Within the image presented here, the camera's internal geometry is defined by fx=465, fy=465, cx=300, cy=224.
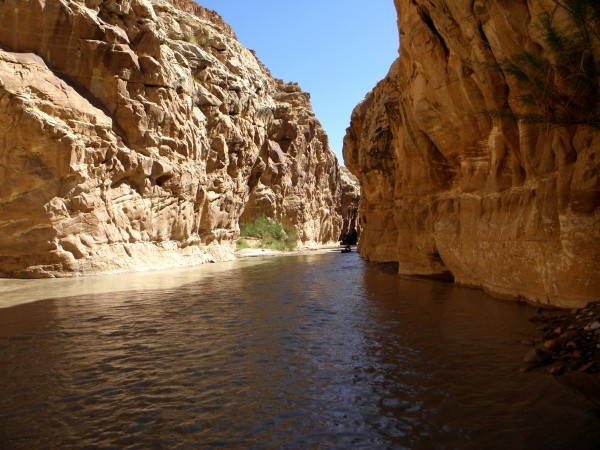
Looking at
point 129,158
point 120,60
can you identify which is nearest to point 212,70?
point 120,60

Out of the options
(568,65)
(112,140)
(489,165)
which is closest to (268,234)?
(112,140)

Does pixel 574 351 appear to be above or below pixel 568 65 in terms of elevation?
below

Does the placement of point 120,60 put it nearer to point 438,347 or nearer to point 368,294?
point 368,294

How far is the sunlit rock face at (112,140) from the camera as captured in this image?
20.1 meters

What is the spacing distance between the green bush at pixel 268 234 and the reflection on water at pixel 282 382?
3959 centimetres

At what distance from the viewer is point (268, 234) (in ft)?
172

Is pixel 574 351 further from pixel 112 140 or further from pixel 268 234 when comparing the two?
pixel 268 234

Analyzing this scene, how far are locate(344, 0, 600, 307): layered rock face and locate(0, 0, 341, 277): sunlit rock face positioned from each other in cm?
1390

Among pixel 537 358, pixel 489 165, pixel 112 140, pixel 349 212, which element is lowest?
pixel 537 358

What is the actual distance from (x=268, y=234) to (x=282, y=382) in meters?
46.9

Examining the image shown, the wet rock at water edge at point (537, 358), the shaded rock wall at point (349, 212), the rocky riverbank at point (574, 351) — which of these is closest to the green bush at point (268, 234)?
the shaded rock wall at point (349, 212)

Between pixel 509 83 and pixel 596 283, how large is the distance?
523 centimetres

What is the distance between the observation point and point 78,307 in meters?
11.7

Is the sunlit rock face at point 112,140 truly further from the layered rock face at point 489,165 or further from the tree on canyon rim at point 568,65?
the tree on canyon rim at point 568,65
